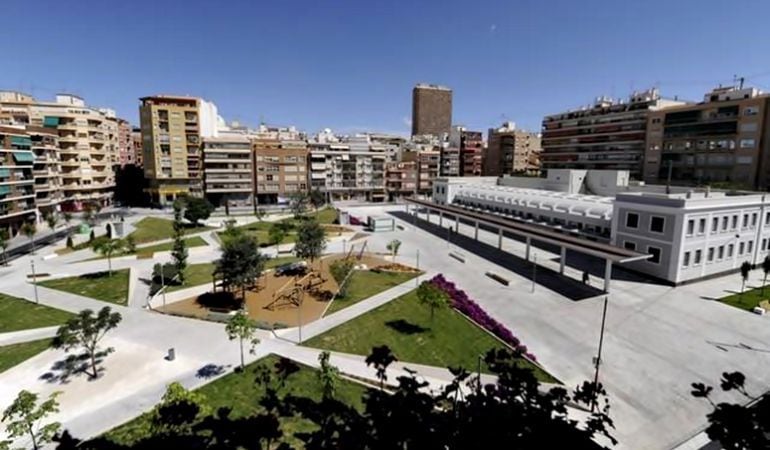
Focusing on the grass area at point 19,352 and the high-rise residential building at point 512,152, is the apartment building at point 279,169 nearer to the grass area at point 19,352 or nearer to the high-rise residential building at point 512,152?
the high-rise residential building at point 512,152

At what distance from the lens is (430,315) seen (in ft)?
83.9

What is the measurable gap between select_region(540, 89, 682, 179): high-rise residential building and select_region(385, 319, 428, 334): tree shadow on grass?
6582 cm

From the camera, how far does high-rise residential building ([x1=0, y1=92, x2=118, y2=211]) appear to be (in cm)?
6512

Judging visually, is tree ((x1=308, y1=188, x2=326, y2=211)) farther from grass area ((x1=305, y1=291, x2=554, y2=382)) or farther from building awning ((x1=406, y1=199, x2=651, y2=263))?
grass area ((x1=305, y1=291, x2=554, y2=382))

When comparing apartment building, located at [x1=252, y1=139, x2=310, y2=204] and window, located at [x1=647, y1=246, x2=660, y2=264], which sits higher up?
apartment building, located at [x1=252, y1=139, x2=310, y2=204]

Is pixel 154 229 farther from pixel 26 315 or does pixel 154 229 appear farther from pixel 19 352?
pixel 19 352

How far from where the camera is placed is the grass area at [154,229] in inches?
1909

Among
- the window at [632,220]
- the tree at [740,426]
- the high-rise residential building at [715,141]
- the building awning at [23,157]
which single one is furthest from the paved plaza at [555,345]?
the high-rise residential building at [715,141]

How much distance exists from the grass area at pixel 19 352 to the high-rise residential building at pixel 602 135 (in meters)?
82.8

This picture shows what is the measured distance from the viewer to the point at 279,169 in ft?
270

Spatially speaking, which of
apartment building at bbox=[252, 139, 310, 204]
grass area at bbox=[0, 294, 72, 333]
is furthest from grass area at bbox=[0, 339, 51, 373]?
apartment building at bbox=[252, 139, 310, 204]

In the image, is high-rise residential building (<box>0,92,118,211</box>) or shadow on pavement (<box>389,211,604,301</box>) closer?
shadow on pavement (<box>389,211,604,301</box>)

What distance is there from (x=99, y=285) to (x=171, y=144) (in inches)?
1913

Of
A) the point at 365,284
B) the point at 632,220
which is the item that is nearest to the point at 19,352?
the point at 365,284
